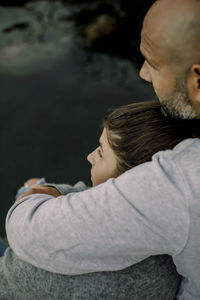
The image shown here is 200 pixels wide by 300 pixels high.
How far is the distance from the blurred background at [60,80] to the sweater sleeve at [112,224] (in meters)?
1.86

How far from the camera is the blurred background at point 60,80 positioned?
3.33 m

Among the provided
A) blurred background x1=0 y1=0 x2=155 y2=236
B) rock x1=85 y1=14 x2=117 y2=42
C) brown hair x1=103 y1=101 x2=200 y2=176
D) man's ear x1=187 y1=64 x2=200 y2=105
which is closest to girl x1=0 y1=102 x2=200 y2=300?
brown hair x1=103 y1=101 x2=200 y2=176

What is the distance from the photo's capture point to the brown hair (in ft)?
3.73

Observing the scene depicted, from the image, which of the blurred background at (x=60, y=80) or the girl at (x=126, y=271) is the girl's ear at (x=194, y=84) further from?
the blurred background at (x=60, y=80)

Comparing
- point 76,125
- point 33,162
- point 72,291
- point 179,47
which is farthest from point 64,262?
point 76,125

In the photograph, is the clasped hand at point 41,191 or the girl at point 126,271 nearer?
the girl at point 126,271

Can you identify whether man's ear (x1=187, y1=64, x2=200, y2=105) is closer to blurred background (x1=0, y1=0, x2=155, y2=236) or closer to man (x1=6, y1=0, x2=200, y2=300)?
man (x1=6, y1=0, x2=200, y2=300)

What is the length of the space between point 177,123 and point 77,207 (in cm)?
37

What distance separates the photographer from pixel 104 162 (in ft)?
4.27

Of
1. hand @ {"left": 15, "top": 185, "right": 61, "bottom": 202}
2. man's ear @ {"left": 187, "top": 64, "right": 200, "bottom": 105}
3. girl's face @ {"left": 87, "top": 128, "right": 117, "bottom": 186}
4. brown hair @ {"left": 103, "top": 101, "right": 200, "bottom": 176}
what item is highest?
man's ear @ {"left": 187, "top": 64, "right": 200, "bottom": 105}

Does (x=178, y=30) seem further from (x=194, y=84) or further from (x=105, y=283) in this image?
(x=105, y=283)

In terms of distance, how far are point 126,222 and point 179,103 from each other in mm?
322

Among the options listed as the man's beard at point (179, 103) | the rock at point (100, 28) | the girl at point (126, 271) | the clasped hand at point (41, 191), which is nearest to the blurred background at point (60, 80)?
the rock at point (100, 28)

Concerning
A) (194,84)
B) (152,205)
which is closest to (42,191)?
(152,205)
